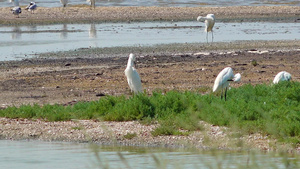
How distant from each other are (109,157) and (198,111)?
96.7 inches

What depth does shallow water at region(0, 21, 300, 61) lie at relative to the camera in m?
25.9

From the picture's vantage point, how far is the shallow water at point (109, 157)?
28.6 ft

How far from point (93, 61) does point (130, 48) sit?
3674mm

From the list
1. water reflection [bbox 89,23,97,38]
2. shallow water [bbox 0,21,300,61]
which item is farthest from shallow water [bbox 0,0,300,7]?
water reflection [bbox 89,23,97,38]

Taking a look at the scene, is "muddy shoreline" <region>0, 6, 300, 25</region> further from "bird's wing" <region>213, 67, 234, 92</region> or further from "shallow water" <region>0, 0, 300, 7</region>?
"bird's wing" <region>213, 67, 234, 92</region>

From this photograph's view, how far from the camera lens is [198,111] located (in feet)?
36.9

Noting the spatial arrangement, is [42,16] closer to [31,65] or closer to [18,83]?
[31,65]

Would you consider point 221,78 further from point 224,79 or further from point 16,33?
point 16,33

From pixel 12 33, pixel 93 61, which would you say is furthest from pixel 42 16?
pixel 93 61

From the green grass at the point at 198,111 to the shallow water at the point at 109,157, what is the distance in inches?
31.3

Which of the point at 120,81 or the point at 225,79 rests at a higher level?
the point at 225,79

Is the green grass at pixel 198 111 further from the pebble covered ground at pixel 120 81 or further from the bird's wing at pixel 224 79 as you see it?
the bird's wing at pixel 224 79

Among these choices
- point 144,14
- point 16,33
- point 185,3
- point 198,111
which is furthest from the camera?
point 185,3

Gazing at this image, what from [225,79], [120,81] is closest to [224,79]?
[225,79]
